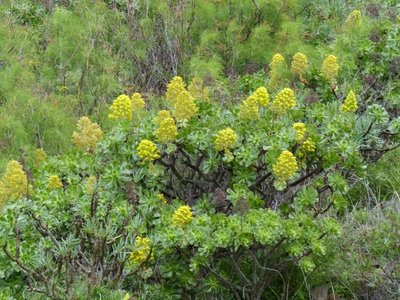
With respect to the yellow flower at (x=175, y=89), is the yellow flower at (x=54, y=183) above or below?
below

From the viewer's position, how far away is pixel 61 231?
365 centimetres

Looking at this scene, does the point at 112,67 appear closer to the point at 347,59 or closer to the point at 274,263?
the point at 347,59

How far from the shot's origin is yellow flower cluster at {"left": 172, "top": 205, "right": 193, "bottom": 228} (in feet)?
11.5

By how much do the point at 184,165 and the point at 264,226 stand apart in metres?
0.72

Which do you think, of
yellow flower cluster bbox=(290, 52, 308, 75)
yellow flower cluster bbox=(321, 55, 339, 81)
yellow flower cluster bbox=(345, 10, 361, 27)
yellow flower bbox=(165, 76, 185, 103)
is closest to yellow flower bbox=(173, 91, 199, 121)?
yellow flower bbox=(165, 76, 185, 103)

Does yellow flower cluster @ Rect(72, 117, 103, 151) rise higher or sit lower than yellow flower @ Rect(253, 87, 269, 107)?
lower

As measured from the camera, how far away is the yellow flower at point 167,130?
3.67 meters

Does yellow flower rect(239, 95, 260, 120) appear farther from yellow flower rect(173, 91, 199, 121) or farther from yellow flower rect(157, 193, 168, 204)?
yellow flower rect(157, 193, 168, 204)

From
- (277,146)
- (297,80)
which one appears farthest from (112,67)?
(277,146)

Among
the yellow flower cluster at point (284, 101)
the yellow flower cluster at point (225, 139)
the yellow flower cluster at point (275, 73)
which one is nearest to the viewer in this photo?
the yellow flower cluster at point (225, 139)

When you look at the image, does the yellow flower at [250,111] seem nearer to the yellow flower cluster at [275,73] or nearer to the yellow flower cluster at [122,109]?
the yellow flower cluster at [122,109]

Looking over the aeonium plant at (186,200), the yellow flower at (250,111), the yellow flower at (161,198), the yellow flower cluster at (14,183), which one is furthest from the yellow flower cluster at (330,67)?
the yellow flower cluster at (14,183)

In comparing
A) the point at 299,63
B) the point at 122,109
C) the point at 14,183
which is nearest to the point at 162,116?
the point at 122,109

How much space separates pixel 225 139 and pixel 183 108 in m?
0.28
